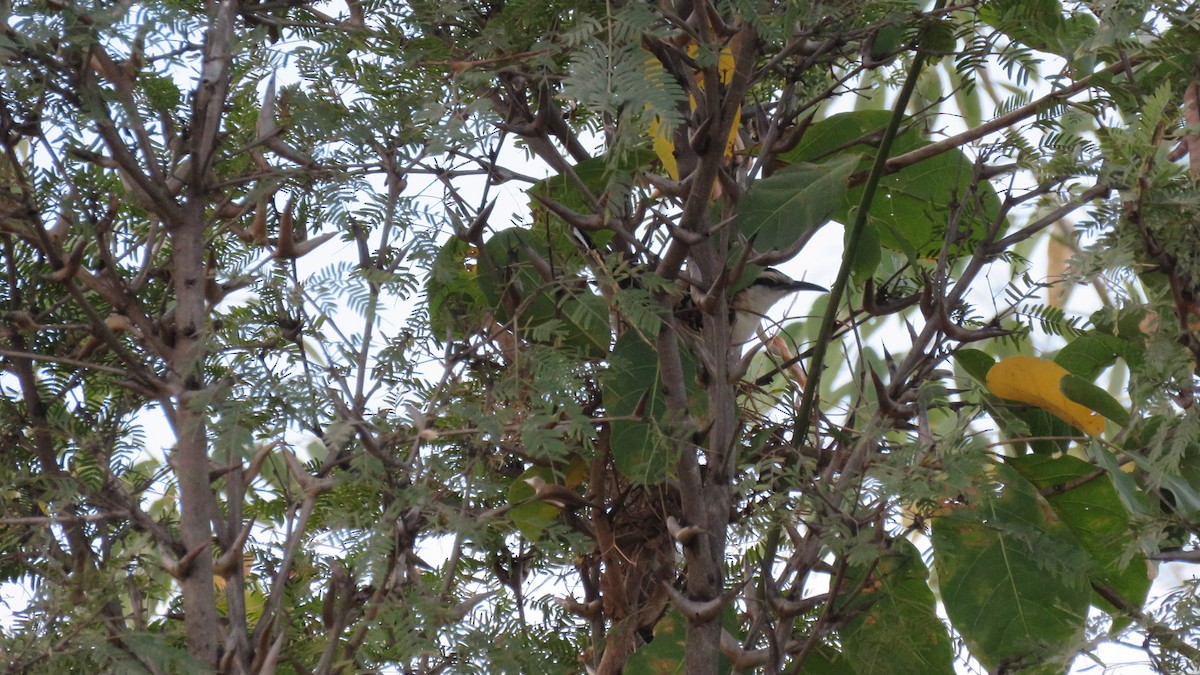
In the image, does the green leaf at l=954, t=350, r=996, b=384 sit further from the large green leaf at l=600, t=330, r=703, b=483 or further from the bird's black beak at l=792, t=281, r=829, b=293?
the bird's black beak at l=792, t=281, r=829, b=293

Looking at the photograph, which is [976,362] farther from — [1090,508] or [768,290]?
[768,290]

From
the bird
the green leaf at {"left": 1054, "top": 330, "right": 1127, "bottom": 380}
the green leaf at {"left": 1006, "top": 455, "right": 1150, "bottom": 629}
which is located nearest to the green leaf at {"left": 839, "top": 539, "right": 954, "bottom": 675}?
the green leaf at {"left": 1006, "top": 455, "right": 1150, "bottom": 629}

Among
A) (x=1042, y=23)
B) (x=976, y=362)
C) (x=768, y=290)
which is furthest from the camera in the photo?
(x=768, y=290)

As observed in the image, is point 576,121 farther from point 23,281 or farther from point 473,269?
point 23,281

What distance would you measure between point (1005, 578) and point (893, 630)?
0.38 ft

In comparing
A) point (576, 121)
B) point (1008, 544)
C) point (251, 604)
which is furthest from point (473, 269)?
point (1008, 544)

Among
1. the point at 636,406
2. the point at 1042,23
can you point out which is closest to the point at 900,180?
the point at 1042,23

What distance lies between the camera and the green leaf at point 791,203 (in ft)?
2.92

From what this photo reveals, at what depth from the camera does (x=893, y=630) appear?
87cm

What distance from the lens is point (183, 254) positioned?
83 centimetres

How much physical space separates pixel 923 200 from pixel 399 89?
0.57 m

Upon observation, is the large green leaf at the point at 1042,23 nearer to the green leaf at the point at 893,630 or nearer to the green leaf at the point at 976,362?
the green leaf at the point at 976,362

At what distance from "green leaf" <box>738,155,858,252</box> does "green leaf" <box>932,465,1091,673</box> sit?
259 millimetres

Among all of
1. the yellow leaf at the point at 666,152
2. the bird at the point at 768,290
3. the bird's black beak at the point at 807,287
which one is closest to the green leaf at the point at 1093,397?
the yellow leaf at the point at 666,152
